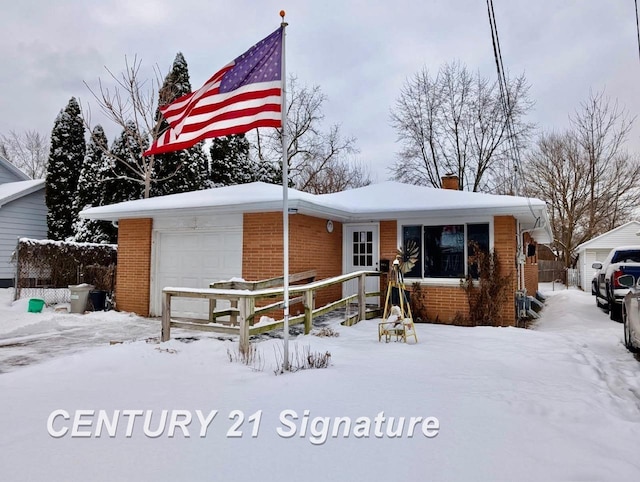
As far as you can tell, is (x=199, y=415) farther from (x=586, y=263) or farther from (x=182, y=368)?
(x=586, y=263)

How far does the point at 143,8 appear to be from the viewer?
10.8 meters

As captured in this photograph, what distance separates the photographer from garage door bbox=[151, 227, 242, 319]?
32.0 feet

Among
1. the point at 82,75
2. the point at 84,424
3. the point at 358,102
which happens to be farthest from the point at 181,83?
the point at 84,424

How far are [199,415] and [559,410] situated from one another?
10.6 feet

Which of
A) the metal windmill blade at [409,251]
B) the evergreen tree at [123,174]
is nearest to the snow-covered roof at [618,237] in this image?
the metal windmill blade at [409,251]

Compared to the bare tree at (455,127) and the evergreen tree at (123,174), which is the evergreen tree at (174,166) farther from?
the bare tree at (455,127)

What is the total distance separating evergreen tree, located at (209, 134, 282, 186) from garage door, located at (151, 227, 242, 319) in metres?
13.5

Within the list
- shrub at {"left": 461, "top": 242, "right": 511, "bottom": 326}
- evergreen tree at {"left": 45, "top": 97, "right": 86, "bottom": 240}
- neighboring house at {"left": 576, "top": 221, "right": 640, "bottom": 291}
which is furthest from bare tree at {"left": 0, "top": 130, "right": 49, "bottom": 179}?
neighboring house at {"left": 576, "top": 221, "right": 640, "bottom": 291}

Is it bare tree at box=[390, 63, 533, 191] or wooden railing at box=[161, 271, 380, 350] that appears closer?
wooden railing at box=[161, 271, 380, 350]

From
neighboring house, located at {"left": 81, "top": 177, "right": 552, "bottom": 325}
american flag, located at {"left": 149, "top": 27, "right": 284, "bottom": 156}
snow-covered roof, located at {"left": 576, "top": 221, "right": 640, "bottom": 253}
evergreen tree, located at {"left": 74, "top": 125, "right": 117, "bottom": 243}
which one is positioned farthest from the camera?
snow-covered roof, located at {"left": 576, "top": 221, "right": 640, "bottom": 253}

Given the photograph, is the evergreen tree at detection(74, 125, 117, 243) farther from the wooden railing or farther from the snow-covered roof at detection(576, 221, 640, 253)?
the snow-covered roof at detection(576, 221, 640, 253)

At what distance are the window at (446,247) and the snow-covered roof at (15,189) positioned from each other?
54.6 feet

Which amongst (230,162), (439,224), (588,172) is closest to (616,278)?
(439,224)

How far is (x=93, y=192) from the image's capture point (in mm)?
19031
